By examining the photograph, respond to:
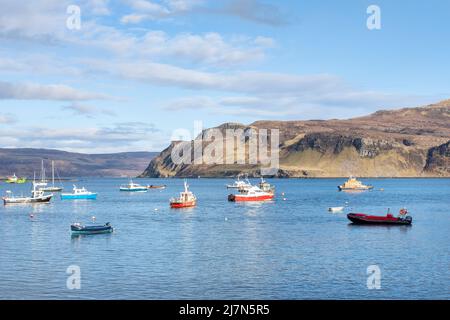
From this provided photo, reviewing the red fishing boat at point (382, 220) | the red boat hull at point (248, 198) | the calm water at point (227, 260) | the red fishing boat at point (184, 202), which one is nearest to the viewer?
the calm water at point (227, 260)

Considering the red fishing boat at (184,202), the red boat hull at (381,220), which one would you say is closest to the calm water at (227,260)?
the red boat hull at (381,220)

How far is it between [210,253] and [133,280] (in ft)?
65.0

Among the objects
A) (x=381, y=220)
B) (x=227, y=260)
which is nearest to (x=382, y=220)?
(x=381, y=220)

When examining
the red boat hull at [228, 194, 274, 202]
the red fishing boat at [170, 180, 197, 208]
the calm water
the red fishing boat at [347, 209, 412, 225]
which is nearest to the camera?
the calm water

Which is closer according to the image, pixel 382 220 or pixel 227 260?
pixel 227 260

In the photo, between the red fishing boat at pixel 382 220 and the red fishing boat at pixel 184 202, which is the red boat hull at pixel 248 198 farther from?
the red fishing boat at pixel 382 220

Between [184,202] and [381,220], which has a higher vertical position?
[184,202]

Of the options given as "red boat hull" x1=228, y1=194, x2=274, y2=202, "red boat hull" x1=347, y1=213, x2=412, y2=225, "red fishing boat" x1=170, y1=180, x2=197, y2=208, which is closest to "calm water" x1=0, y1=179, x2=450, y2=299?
"red boat hull" x1=347, y1=213, x2=412, y2=225

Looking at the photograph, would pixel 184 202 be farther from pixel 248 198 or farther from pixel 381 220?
pixel 381 220

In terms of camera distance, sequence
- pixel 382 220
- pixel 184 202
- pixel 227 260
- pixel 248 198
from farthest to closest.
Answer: pixel 248 198 → pixel 184 202 → pixel 382 220 → pixel 227 260

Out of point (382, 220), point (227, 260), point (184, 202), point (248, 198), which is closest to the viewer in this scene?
point (227, 260)

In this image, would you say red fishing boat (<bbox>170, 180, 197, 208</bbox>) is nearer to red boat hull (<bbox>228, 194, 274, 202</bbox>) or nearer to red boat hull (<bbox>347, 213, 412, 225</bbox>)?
red boat hull (<bbox>228, 194, 274, 202</bbox>)

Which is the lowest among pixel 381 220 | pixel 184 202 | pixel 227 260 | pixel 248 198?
pixel 227 260
